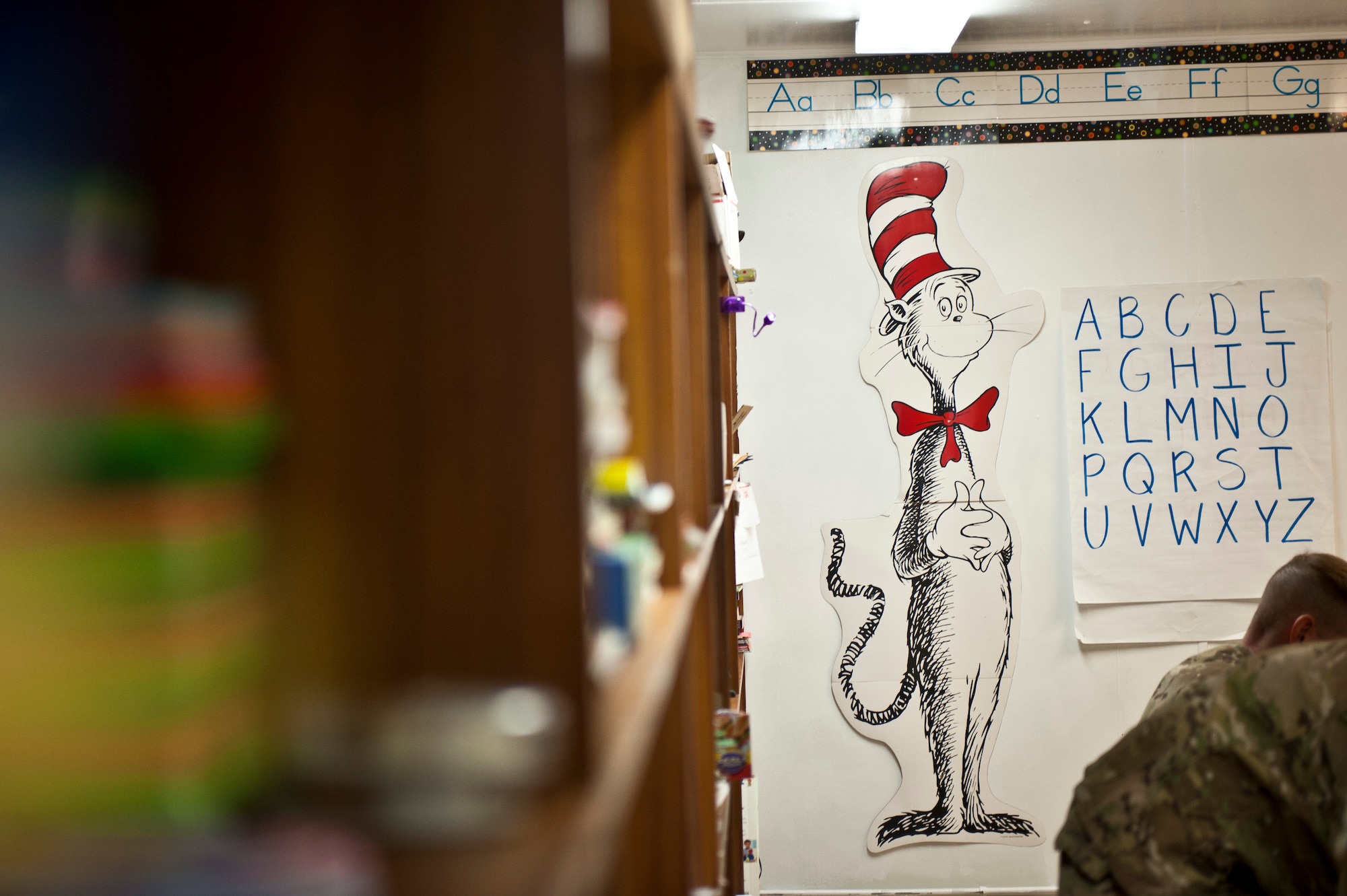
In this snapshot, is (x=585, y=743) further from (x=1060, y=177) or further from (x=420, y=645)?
(x=1060, y=177)

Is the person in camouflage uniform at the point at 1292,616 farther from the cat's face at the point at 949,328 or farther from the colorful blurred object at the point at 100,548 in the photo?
the colorful blurred object at the point at 100,548

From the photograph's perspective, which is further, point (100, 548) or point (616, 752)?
point (616, 752)

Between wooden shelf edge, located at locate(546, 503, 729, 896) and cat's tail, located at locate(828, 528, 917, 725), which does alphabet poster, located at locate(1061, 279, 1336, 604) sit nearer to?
cat's tail, located at locate(828, 528, 917, 725)

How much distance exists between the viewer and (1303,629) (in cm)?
211

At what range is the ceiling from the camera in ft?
9.46

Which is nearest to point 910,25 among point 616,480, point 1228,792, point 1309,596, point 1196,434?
point 1196,434

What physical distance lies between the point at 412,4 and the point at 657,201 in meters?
0.43

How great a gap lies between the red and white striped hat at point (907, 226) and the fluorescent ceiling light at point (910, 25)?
356 mm

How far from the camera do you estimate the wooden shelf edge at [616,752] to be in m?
0.34

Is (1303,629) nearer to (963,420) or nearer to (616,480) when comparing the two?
(963,420)

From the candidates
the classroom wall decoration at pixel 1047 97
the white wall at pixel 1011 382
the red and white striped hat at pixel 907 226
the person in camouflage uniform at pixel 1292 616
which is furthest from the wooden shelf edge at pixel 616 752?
the classroom wall decoration at pixel 1047 97

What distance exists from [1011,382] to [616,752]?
9.60ft

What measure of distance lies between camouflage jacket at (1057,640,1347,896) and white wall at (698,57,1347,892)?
5.12 ft

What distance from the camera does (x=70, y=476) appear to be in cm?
31
